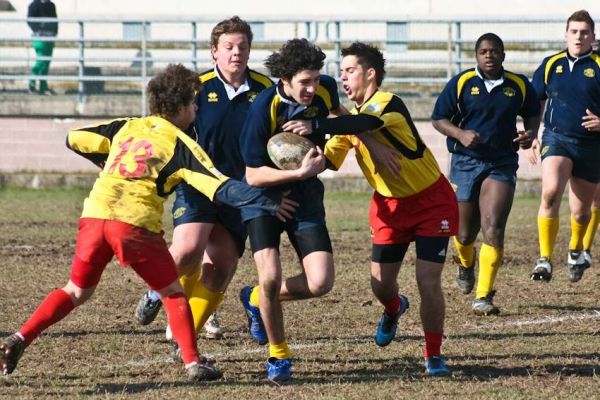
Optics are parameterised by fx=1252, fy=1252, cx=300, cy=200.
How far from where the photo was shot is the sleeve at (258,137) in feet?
22.9

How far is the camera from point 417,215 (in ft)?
24.4

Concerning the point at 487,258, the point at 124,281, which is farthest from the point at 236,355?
the point at 124,281

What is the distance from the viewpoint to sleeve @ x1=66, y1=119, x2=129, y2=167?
7051 mm

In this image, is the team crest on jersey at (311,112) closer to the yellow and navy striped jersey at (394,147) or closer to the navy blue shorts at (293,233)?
the yellow and navy striped jersey at (394,147)

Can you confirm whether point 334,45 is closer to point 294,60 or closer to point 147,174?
point 294,60

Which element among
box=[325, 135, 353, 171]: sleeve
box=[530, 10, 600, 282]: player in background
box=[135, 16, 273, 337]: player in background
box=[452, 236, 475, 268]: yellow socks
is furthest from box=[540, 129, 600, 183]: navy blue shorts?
box=[325, 135, 353, 171]: sleeve

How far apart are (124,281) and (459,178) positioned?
3.21 m

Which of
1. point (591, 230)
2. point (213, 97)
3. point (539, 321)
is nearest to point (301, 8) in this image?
point (591, 230)

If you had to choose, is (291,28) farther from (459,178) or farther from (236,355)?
(236,355)

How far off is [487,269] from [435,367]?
2557mm

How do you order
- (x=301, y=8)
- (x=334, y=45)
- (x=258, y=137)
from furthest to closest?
(x=301, y=8) → (x=334, y=45) → (x=258, y=137)

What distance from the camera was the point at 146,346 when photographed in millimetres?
8094

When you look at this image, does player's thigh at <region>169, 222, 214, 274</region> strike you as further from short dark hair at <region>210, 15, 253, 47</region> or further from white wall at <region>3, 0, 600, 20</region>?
white wall at <region>3, 0, 600, 20</region>

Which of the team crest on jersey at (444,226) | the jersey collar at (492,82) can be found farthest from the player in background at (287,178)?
the jersey collar at (492,82)
